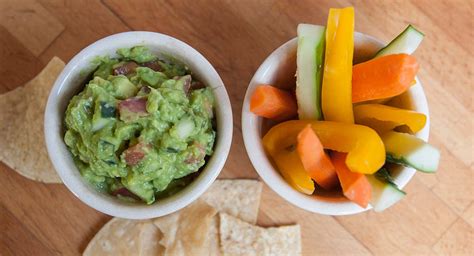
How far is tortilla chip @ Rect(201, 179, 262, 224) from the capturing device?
5.44 feet

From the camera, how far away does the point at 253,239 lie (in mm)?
1659

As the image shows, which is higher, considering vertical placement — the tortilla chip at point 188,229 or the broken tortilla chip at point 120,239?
the tortilla chip at point 188,229

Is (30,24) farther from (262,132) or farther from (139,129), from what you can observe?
(262,132)

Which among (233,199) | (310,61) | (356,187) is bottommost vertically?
(233,199)

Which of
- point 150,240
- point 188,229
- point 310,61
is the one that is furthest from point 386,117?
point 150,240

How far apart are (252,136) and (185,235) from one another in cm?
42

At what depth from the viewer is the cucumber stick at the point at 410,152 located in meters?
1.20

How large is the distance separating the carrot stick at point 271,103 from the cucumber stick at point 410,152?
23 centimetres

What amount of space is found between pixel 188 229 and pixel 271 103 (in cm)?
51

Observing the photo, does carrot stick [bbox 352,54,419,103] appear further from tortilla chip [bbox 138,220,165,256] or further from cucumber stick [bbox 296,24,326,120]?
tortilla chip [bbox 138,220,165,256]

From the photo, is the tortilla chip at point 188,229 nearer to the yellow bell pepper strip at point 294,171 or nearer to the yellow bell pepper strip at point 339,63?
the yellow bell pepper strip at point 294,171

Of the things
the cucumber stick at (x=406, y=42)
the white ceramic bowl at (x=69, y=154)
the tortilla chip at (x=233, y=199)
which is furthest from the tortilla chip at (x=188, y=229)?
the cucumber stick at (x=406, y=42)

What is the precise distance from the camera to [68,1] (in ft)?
5.59

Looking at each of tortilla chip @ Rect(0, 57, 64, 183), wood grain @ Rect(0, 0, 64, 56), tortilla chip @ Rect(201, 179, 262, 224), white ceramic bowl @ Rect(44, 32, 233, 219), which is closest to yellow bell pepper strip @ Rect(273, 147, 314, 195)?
white ceramic bowl @ Rect(44, 32, 233, 219)
